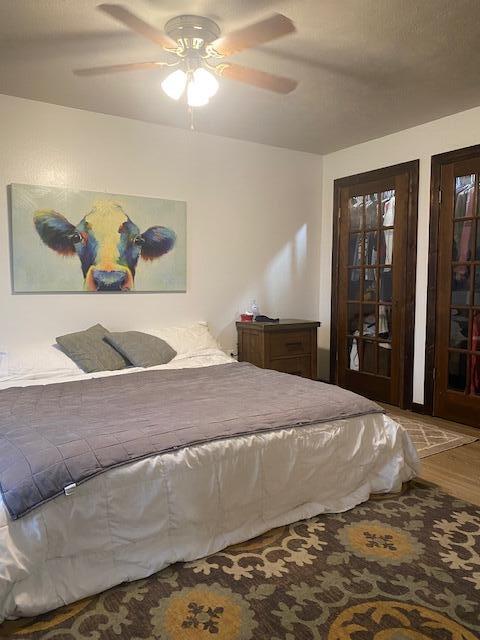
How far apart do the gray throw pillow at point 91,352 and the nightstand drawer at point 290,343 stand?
131cm

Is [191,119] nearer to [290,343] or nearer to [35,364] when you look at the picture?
[290,343]

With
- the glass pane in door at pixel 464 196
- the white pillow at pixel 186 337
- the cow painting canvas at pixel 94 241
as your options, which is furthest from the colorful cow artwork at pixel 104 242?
the glass pane in door at pixel 464 196

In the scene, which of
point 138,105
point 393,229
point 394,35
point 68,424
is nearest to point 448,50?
point 394,35

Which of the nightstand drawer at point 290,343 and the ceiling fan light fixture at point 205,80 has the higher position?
the ceiling fan light fixture at point 205,80

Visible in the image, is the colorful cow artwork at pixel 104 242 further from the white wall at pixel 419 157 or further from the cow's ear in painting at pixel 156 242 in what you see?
the white wall at pixel 419 157

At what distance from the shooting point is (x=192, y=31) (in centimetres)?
240

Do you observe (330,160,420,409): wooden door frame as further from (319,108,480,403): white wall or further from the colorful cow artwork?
the colorful cow artwork

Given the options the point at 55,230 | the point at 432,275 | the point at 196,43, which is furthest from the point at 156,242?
the point at 432,275

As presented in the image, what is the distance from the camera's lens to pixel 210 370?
10.8 feet

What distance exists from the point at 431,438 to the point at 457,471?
55 centimetres

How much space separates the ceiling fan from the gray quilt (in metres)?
1.59

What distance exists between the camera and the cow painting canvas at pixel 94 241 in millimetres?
3400

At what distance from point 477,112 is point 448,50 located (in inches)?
44.2

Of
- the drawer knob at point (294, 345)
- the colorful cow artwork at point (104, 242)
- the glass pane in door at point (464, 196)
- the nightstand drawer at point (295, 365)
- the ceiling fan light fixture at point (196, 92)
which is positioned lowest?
the nightstand drawer at point (295, 365)
